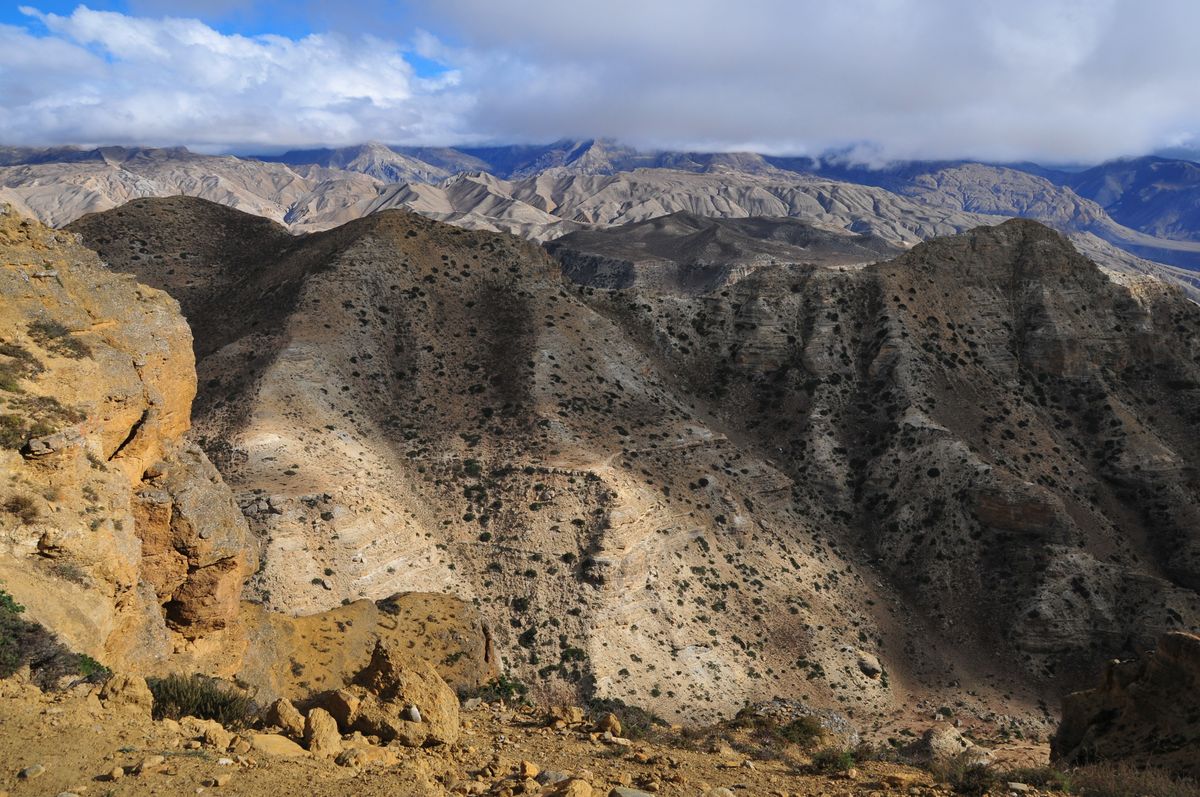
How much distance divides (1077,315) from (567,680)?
58.7m

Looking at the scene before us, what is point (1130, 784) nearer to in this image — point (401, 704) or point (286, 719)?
point (401, 704)

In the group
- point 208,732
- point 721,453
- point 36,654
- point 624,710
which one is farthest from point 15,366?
point 721,453

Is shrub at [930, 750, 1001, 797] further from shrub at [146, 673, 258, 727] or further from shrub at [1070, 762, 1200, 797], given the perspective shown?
shrub at [146, 673, 258, 727]

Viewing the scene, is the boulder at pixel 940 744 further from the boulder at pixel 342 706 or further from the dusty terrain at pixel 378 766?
the boulder at pixel 342 706

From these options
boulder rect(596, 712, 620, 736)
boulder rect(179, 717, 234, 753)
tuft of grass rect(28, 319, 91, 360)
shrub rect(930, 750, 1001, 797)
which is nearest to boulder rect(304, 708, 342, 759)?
boulder rect(179, 717, 234, 753)

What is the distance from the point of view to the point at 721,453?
190 ft

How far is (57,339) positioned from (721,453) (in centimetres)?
4389

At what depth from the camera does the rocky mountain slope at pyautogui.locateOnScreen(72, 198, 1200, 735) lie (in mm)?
44719

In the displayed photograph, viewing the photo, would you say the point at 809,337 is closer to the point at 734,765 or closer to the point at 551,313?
the point at 551,313

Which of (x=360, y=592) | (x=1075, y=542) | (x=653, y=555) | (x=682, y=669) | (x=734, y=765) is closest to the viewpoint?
(x=734, y=765)

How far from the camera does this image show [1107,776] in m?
18.9

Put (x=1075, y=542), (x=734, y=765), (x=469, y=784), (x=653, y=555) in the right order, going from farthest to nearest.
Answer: (x=1075, y=542) < (x=653, y=555) < (x=734, y=765) < (x=469, y=784)

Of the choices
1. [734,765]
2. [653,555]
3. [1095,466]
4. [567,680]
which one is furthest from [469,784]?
[1095,466]

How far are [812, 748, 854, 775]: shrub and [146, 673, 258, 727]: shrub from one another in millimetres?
12472
